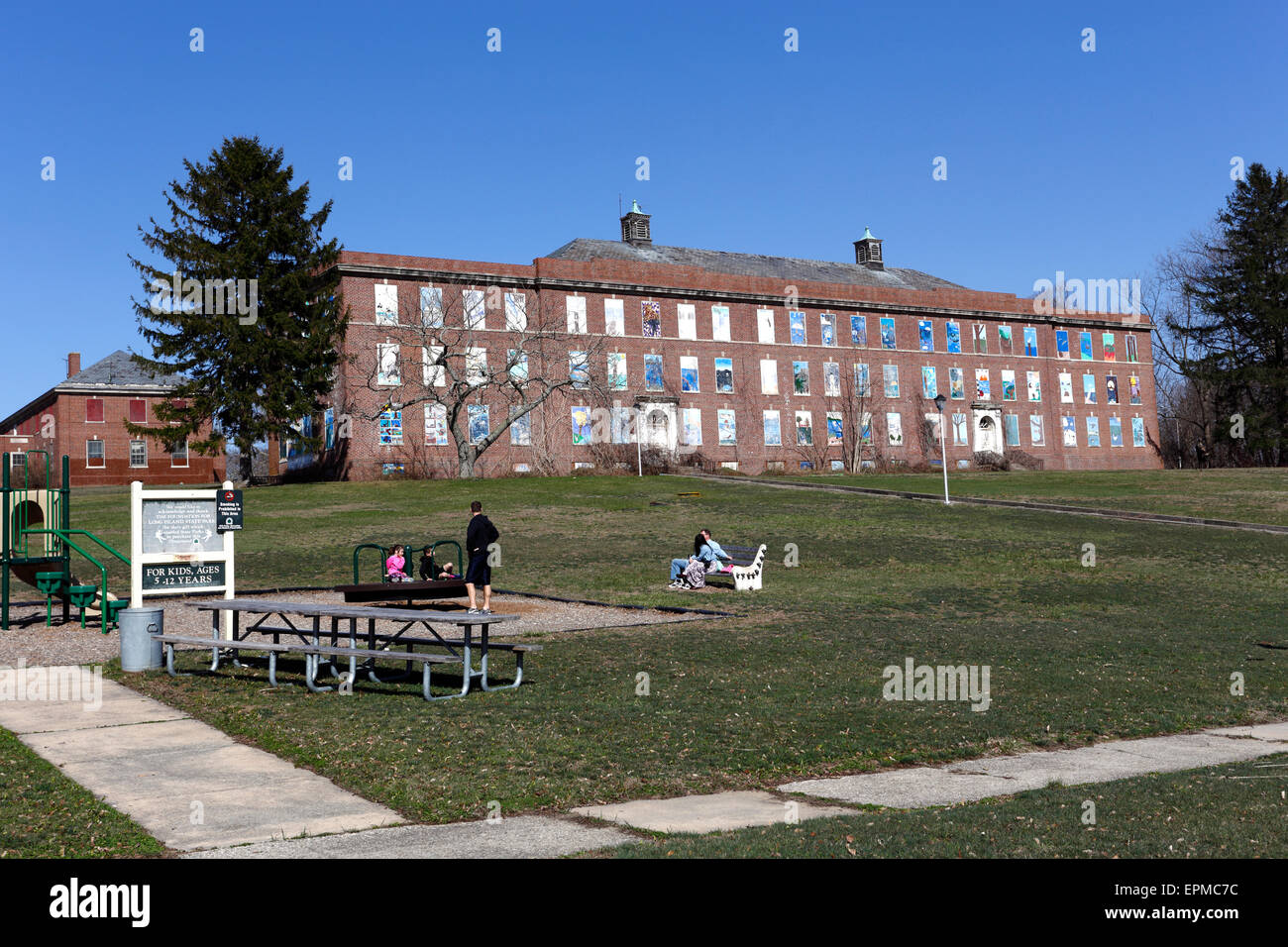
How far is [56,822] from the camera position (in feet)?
21.9

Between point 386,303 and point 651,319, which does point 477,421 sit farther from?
point 651,319

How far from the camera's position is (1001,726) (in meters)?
10.1

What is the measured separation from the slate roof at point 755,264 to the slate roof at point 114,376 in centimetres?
A: 2980

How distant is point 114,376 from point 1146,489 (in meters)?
65.6

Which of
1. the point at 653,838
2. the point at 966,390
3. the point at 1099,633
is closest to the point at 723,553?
the point at 1099,633

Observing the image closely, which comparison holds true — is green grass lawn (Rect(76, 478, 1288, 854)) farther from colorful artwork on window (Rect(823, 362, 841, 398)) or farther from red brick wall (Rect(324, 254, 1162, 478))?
colorful artwork on window (Rect(823, 362, 841, 398))

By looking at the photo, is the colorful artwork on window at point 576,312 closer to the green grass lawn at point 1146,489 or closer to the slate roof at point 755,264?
the slate roof at point 755,264

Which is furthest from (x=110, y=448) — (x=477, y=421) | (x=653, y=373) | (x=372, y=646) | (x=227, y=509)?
(x=372, y=646)

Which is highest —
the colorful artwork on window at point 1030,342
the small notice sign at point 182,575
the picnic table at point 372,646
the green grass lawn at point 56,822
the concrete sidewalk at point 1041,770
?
the colorful artwork on window at point 1030,342

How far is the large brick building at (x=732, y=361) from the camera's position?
5528 cm

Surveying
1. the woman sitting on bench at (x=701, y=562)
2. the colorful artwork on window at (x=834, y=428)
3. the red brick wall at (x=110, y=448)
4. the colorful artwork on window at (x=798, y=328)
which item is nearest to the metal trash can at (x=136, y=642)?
the woman sitting on bench at (x=701, y=562)
